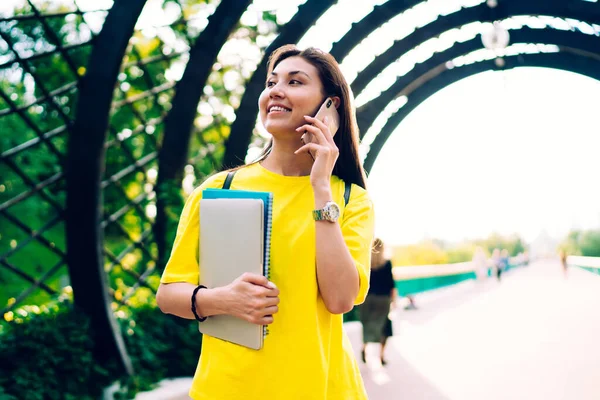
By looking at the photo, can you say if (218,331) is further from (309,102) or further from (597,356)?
(597,356)

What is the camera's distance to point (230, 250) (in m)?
1.59

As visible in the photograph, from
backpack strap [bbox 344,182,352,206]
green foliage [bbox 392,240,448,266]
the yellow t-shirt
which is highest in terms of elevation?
backpack strap [bbox 344,182,352,206]

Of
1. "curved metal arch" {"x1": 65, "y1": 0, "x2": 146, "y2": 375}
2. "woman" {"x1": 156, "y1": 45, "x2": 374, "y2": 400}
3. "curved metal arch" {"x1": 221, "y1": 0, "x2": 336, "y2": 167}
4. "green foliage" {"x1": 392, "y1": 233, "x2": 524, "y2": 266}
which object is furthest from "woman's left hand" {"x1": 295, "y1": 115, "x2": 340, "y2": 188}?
"green foliage" {"x1": 392, "y1": 233, "x2": 524, "y2": 266}

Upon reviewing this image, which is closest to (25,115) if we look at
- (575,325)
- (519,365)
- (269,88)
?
(269,88)

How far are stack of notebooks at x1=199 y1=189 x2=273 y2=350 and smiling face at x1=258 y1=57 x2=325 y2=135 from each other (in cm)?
34

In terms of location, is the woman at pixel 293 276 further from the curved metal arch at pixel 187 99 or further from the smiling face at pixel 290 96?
the curved metal arch at pixel 187 99

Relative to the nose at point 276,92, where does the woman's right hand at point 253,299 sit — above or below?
below

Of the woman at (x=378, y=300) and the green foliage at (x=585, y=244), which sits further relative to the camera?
the green foliage at (x=585, y=244)

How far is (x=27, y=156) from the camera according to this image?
36.2 feet

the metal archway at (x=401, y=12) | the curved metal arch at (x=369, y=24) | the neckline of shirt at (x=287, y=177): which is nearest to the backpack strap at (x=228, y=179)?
the neckline of shirt at (x=287, y=177)

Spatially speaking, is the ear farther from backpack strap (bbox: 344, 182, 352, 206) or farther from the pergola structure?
the pergola structure

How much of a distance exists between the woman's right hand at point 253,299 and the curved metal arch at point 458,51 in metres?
11.1

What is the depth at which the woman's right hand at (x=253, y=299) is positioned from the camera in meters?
1.48

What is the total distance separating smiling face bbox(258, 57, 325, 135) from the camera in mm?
1807
